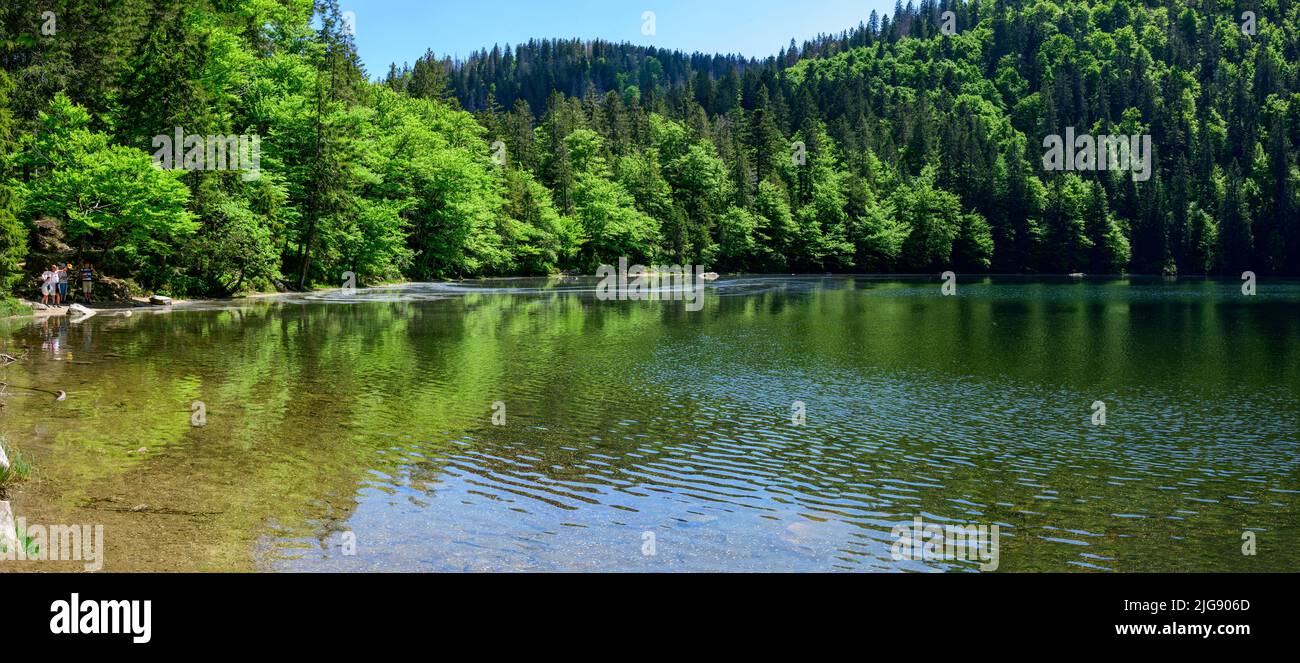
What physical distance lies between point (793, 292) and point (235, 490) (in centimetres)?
7143

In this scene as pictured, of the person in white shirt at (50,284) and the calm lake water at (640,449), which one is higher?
the person in white shirt at (50,284)

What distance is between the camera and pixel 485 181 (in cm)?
9675

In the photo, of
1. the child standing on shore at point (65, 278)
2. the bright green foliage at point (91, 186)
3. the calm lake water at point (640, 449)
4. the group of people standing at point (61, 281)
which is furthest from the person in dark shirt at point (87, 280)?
the calm lake water at point (640, 449)

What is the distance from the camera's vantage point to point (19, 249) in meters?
39.8

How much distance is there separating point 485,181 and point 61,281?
54.1m

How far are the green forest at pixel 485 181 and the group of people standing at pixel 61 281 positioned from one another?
1.28 meters

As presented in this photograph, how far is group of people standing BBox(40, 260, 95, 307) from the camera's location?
44562 millimetres

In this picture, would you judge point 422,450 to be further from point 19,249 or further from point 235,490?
point 19,249

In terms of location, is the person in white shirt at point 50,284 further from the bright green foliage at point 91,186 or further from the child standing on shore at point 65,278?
the bright green foliage at point 91,186

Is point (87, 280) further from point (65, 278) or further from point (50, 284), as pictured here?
point (50, 284)

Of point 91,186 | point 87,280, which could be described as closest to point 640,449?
point 91,186

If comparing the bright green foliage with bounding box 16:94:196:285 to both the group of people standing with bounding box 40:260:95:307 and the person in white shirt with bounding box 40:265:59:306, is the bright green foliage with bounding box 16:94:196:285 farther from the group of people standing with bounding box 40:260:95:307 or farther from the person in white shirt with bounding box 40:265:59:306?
the person in white shirt with bounding box 40:265:59:306

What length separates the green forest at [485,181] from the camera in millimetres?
48531
